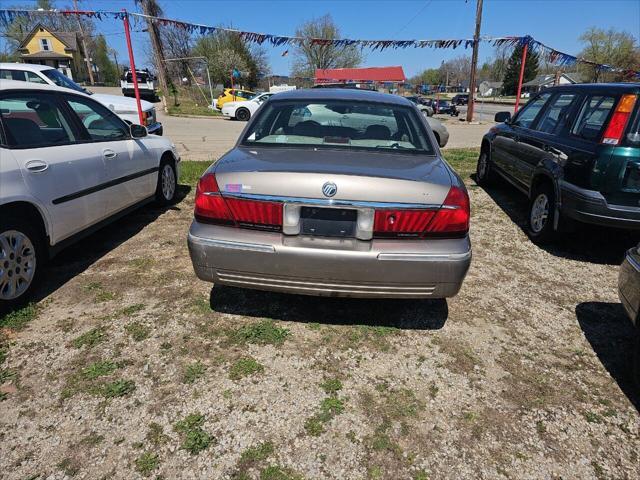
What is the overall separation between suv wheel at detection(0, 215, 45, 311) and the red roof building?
3570cm

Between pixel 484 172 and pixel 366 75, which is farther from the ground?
pixel 366 75

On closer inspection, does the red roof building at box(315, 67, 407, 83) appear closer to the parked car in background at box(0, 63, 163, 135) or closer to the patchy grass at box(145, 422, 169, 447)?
the parked car in background at box(0, 63, 163, 135)

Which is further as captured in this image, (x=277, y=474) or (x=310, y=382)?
(x=310, y=382)

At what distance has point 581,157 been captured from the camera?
3.98 metres

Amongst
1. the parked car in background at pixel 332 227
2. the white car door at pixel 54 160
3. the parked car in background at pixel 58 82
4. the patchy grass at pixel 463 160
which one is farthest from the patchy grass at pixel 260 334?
the parked car in background at pixel 58 82

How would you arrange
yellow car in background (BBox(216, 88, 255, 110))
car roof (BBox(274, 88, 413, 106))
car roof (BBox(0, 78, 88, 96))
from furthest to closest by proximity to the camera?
yellow car in background (BBox(216, 88, 255, 110)) < car roof (BBox(274, 88, 413, 106)) < car roof (BBox(0, 78, 88, 96))

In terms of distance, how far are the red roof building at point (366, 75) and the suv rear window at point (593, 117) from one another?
3400 cm

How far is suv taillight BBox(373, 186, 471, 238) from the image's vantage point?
2.48 m

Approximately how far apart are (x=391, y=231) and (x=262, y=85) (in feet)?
181

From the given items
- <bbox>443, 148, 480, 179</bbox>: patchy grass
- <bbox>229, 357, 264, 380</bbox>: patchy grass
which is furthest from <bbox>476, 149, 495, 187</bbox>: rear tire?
<bbox>229, 357, 264, 380</bbox>: patchy grass

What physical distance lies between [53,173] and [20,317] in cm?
112

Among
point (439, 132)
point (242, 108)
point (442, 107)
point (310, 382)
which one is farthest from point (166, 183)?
point (442, 107)

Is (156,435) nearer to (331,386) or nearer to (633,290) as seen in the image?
(331,386)

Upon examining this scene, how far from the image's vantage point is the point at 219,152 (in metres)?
10.6
